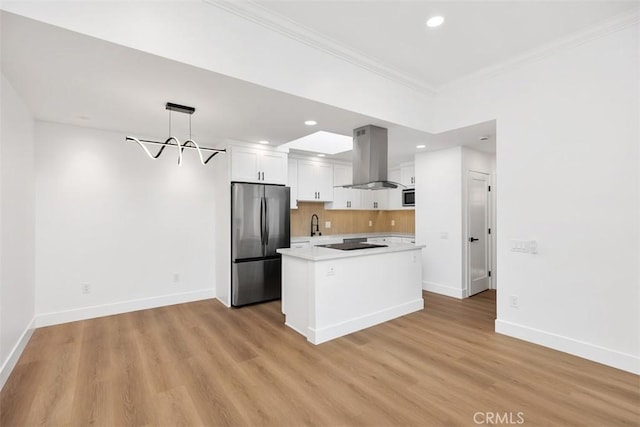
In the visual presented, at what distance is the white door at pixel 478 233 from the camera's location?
5008mm

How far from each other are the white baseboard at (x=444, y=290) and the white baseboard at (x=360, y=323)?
3.09 feet

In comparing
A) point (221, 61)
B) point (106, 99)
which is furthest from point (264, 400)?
point (106, 99)

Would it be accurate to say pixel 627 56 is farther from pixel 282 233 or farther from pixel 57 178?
pixel 57 178

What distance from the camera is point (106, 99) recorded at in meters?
2.99

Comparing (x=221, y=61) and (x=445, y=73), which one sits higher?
(x=445, y=73)

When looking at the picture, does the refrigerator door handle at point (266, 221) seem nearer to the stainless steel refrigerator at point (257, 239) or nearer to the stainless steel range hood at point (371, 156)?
the stainless steel refrigerator at point (257, 239)

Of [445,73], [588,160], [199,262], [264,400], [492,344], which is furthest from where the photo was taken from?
[199,262]

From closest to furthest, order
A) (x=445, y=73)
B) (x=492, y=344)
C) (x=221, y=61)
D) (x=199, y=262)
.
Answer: (x=221, y=61) → (x=492, y=344) → (x=445, y=73) → (x=199, y=262)

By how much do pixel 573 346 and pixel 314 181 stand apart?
15.1 ft

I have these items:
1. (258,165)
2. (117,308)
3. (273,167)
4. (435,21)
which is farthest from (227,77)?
(117,308)

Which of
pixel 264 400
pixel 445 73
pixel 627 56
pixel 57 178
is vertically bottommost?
pixel 264 400

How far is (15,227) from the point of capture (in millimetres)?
2895

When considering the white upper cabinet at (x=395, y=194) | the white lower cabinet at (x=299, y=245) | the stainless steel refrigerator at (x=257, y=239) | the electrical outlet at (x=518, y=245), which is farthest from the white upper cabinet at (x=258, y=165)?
the electrical outlet at (x=518, y=245)

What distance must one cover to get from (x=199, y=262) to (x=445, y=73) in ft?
14.7
